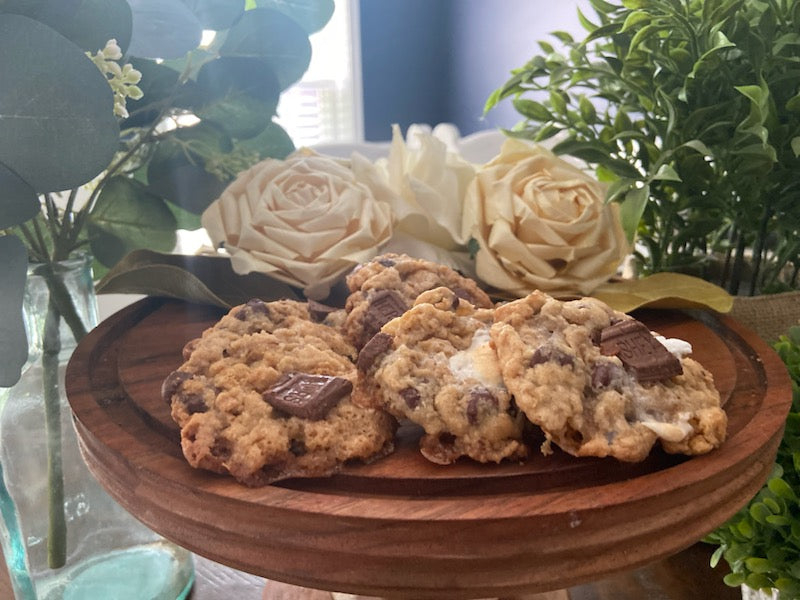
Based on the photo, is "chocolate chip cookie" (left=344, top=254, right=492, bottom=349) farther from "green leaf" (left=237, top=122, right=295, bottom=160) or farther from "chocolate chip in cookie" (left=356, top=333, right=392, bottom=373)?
"green leaf" (left=237, top=122, right=295, bottom=160)

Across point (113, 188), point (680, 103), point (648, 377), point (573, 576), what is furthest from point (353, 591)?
point (680, 103)

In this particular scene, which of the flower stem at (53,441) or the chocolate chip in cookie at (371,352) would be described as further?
the flower stem at (53,441)

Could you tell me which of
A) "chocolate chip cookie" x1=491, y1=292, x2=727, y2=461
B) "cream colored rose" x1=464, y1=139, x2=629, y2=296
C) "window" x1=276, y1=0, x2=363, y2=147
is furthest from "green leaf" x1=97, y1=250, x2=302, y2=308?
"window" x1=276, y1=0, x2=363, y2=147

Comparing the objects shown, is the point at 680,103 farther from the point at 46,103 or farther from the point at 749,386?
the point at 46,103

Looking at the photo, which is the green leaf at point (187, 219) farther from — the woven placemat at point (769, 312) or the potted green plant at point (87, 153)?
the woven placemat at point (769, 312)

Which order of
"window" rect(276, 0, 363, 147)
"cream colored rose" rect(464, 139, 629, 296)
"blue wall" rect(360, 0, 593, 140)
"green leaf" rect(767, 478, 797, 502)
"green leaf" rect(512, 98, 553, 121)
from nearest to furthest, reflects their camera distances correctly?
"green leaf" rect(767, 478, 797, 502) → "cream colored rose" rect(464, 139, 629, 296) → "green leaf" rect(512, 98, 553, 121) → "blue wall" rect(360, 0, 593, 140) → "window" rect(276, 0, 363, 147)

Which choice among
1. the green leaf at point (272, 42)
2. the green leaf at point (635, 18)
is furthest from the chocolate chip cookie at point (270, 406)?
the green leaf at point (635, 18)
